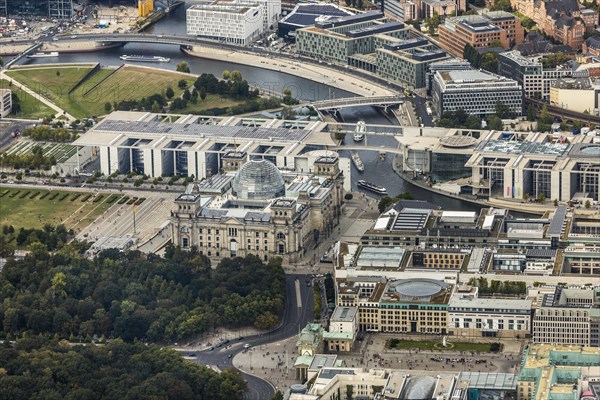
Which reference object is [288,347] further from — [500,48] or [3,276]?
[500,48]

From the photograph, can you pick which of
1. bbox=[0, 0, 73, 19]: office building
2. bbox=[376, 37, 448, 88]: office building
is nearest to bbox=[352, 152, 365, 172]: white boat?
bbox=[376, 37, 448, 88]: office building

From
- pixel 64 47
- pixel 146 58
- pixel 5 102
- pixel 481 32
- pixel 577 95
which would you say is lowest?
pixel 64 47

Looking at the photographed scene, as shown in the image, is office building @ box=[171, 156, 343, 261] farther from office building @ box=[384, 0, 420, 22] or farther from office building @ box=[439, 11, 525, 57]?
office building @ box=[384, 0, 420, 22]

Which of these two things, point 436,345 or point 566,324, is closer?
point 566,324

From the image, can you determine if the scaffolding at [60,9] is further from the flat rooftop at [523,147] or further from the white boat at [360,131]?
the flat rooftop at [523,147]

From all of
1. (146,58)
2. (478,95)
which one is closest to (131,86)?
(146,58)

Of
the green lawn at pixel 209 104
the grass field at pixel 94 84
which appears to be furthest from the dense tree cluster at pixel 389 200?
the grass field at pixel 94 84

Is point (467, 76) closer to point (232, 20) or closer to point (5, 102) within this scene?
point (232, 20)
